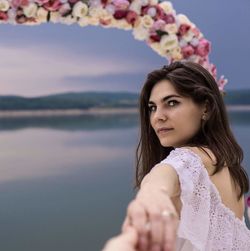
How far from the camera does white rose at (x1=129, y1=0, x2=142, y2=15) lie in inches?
97.4

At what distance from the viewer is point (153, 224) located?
1.37 feet

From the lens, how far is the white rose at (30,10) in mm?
2371

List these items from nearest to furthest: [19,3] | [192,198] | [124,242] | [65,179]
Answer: [124,242] < [192,198] < [19,3] < [65,179]

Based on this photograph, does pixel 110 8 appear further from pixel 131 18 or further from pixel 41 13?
pixel 41 13

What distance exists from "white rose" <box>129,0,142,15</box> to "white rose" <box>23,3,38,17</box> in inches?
18.4

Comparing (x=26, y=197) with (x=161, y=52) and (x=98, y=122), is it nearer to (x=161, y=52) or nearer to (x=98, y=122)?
(x=98, y=122)

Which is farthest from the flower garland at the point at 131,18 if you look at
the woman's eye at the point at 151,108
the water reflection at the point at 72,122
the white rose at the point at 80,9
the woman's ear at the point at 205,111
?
the water reflection at the point at 72,122

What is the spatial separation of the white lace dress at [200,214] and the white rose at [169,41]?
1.53 m

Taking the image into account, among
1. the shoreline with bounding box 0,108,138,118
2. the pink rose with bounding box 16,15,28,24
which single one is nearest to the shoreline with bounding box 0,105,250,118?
the shoreline with bounding box 0,108,138,118

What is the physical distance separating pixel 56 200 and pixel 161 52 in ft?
5.32

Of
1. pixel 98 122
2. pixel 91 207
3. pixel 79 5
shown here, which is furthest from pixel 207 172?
pixel 98 122

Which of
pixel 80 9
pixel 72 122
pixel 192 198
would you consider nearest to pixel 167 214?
pixel 192 198

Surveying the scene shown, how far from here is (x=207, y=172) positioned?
990 mm

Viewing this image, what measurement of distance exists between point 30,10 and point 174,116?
1494 mm
